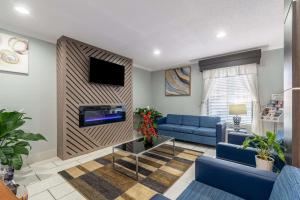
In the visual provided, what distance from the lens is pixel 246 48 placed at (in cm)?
388

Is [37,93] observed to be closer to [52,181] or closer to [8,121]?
[8,121]

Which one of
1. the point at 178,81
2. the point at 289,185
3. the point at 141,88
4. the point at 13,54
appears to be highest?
the point at 13,54

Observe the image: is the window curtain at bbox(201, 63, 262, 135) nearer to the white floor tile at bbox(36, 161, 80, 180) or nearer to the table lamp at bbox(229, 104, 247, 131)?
the table lamp at bbox(229, 104, 247, 131)

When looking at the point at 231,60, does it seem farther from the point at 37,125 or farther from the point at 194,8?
the point at 37,125

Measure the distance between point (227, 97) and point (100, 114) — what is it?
393 cm

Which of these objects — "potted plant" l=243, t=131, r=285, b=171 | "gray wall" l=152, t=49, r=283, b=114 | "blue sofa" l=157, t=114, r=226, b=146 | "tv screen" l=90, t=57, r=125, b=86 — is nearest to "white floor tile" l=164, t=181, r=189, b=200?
"potted plant" l=243, t=131, r=285, b=171

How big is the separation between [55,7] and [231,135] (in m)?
3.89

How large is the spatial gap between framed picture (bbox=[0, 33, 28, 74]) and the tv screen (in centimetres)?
129

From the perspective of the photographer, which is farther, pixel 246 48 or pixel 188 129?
pixel 188 129

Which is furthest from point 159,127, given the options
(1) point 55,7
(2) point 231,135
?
(1) point 55,7

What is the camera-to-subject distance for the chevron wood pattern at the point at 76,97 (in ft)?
10.4

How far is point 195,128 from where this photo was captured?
14.3 ft

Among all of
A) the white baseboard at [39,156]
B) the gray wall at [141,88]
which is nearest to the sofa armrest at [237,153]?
the white baseboard at [39,156]

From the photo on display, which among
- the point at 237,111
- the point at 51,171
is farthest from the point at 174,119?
the point at 51,171
